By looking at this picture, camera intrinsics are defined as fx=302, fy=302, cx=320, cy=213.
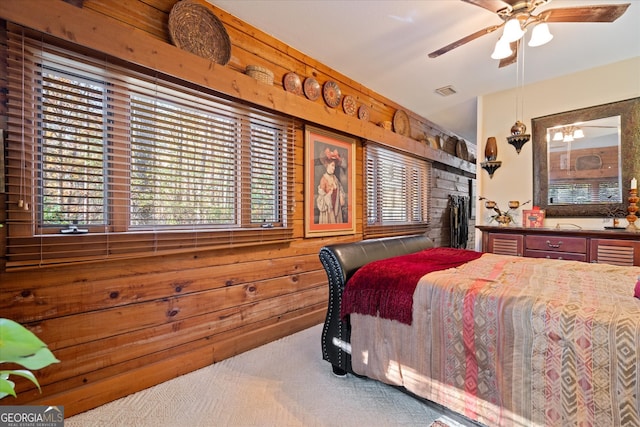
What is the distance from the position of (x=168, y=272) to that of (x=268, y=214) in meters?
0.91

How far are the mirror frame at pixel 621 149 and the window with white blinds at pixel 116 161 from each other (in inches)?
128

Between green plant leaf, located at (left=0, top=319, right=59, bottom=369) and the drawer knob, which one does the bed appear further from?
green plant leaf, located at (left=0, top=319, right=59, bottom=369)

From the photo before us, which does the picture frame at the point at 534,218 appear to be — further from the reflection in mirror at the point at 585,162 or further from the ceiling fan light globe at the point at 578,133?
the ceiling fan light globe at the point at 578,133

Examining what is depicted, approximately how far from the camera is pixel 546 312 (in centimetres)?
119

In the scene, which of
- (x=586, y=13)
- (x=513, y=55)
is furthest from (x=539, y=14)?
(x=513, y=55)

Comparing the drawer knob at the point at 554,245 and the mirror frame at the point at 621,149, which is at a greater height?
the mirror frame at the point at 621,149

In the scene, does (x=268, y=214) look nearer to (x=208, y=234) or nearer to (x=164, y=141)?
(x=208, y=234)

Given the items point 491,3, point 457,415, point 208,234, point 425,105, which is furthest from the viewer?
point 425,105

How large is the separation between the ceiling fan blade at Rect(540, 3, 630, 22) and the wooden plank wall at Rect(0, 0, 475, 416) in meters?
1.78

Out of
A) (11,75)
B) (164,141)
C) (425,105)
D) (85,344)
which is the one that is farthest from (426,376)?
(425,105)

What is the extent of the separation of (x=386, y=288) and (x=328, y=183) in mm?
1651

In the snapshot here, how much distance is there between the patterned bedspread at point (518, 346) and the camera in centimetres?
107

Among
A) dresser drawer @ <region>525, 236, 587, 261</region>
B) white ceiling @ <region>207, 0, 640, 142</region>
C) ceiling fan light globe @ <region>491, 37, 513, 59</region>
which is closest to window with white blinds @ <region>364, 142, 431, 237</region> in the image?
white ceiling @ <region>207, 0, 640, 142</region>

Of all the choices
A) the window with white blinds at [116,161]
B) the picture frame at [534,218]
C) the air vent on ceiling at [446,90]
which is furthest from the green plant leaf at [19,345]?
→ the air vent on ceiling at [446,90]
